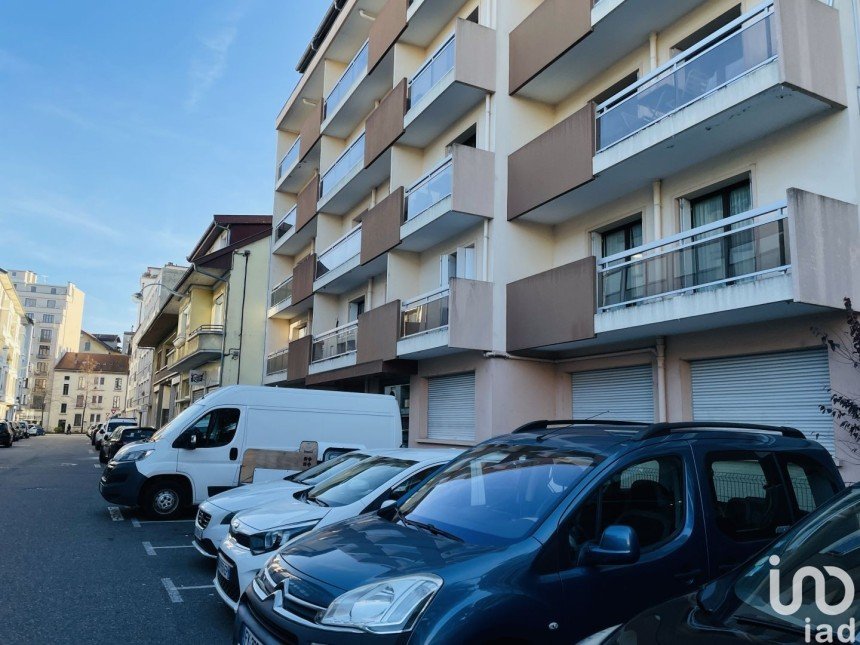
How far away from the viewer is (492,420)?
511 inches

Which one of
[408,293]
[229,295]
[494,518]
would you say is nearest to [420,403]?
[408,293]

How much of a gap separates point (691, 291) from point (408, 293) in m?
8.52

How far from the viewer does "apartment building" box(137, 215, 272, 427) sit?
1106 inches

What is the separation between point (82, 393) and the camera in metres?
105

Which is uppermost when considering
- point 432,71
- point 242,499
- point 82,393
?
point 432,71

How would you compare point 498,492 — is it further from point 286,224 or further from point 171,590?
point 286,224

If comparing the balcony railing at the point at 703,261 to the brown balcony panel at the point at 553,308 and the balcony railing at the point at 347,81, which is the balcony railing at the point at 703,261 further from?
the balcony railing at the point at 347,81

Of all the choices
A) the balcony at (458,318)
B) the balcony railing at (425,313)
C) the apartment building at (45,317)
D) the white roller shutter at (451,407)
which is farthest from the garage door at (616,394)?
the apartment building at (45,317)

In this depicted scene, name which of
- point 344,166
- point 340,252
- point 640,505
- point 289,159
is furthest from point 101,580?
point 289,159

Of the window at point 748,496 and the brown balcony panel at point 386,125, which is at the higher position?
the brown balcony panel at point 386,125

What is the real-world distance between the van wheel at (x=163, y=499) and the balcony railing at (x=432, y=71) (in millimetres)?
10278

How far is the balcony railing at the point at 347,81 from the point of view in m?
20.6

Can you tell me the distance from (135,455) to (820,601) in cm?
1089

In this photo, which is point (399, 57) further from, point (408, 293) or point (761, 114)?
point (761, 114)
